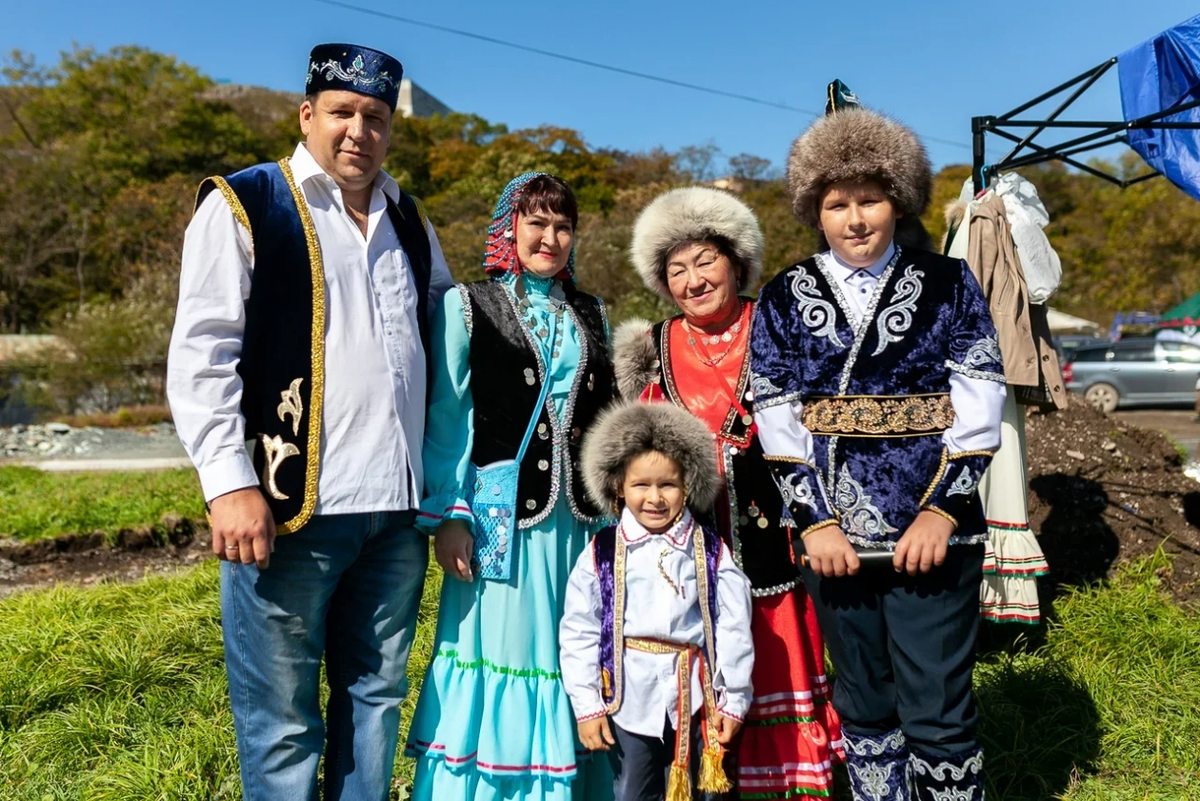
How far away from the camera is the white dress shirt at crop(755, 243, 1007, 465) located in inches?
84.0

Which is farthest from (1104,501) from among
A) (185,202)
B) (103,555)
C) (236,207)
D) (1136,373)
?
(185,202)

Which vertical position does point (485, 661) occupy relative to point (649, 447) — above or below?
below

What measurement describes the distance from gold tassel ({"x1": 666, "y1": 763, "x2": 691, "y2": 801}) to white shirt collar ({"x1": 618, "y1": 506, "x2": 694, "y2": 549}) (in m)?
0.58

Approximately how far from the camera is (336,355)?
2.20 m

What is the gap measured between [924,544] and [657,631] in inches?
28.7

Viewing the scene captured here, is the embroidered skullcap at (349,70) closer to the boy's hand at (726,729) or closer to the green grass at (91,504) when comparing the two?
the boy's hand at (726,729)

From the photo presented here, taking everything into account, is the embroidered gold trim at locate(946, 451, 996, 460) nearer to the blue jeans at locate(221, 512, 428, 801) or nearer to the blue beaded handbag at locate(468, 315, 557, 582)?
the blue beaded handbag at locate(468, 315, 557, 582)

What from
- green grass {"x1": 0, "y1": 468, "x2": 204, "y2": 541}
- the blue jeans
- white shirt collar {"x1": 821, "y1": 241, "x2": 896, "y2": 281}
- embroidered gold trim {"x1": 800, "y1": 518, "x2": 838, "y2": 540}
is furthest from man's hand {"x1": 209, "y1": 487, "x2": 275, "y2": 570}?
green grass {"x1": 0, "y1": 468, "x2": 204, "y2": 541}

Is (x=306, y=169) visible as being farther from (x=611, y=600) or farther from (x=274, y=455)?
(x=611, y=600)

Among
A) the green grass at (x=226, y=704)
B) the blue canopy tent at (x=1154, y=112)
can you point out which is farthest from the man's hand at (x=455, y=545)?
the blue canopy tent at (x=1154, y=112)

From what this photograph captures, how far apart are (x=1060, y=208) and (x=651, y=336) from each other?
4494cm

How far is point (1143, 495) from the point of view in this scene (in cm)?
557

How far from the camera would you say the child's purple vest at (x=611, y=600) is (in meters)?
2.36

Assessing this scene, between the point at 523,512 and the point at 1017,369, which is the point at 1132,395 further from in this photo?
the point at 523,512
